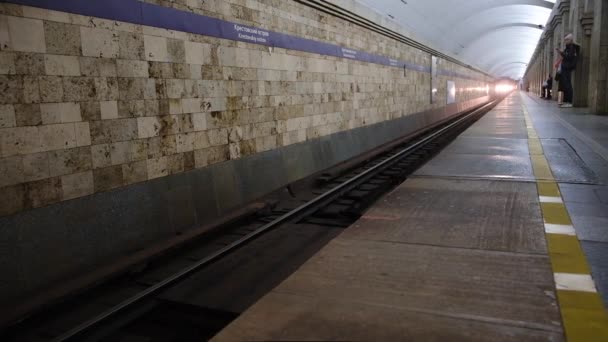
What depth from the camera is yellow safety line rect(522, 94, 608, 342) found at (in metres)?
2.22

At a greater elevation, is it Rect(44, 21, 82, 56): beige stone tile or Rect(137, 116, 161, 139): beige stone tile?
Rect(44, 21, 82, 56): beige stone tile

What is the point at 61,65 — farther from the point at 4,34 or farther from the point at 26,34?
the point at 4,34

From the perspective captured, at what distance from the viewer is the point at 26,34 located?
342cm

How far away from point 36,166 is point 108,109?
86 centimetres

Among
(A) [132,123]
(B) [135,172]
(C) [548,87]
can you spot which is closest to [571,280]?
(B) [135,172]

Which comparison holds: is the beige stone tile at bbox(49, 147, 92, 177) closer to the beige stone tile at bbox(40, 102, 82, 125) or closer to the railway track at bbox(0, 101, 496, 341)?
the beige stone tile at bbox(40, 102, 82, 125)

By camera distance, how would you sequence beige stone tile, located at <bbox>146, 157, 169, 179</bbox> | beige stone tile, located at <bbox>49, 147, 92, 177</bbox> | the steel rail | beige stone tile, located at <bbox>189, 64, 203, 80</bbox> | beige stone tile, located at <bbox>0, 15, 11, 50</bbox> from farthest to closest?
beige stone tile, located at <bbox>189, 64, 203, 80</bbox> < beige stone tile, located at <bbox>146, 157, 169, 179</bbox> < beige stone tile, located at <bbox>49, 147, 92, 177</bbox> < beige stone tile, located at <bbox>0, 15, 11, 50</bbox> < the steel rail

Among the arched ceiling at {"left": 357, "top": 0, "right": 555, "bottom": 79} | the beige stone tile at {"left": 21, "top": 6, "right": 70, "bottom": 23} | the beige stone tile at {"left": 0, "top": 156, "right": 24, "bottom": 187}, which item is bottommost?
the beige stone tile at {"left": 0, "top": 156, "right": 24, "bottom": 187}

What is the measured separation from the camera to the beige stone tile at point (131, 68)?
4219 mm

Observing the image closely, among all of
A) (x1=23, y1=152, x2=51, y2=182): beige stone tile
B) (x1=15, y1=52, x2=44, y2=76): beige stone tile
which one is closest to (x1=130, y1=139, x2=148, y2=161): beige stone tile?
(x1=23, y1=152, x2=51, y2=182): beige stone tile

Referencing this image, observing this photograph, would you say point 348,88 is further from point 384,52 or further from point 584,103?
point 584,103

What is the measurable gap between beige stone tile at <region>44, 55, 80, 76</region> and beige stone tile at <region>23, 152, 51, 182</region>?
67 centimetres

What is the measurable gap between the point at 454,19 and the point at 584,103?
6700 millimetres

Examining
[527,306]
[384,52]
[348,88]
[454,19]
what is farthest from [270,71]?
[454,19]
